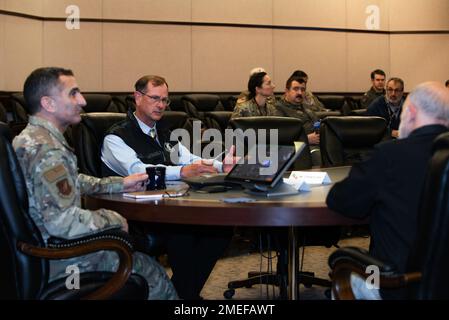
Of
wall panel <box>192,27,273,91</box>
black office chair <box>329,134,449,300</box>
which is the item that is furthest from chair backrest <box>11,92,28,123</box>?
black office chair <box>329,134,449,300</box>

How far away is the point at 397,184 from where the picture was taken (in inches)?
79.7

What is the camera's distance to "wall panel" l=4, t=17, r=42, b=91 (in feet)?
25.5

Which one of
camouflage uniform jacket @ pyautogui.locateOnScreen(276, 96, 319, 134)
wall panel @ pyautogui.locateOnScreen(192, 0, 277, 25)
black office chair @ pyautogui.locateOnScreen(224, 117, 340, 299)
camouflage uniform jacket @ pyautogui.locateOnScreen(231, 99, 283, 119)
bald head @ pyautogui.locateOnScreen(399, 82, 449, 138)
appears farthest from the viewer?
wall panel @ pyautogui.locateOnScreen(192, 0, 277, 25)

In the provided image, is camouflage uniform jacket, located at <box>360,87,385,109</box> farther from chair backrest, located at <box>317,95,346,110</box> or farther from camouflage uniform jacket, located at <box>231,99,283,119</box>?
camouflage uniform jacket, located at <box>231,99,283,119</box>

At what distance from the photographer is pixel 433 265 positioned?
1.79m

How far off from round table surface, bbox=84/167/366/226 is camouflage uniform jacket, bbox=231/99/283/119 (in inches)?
146

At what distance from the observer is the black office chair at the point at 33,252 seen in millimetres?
2084

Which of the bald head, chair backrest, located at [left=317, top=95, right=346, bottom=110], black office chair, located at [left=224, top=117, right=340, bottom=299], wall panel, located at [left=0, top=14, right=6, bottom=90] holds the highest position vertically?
A: wall panel, located at [left=0, top=14, right=6, bottom=90]

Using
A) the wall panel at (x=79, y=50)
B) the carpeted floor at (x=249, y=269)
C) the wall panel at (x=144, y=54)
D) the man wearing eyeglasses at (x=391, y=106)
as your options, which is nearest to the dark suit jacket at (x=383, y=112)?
the man wearing eyeglasses at (x=391, y=106)

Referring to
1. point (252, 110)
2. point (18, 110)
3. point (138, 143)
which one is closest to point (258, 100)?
point (252, 110)

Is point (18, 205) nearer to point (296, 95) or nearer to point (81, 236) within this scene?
point (81, 236)

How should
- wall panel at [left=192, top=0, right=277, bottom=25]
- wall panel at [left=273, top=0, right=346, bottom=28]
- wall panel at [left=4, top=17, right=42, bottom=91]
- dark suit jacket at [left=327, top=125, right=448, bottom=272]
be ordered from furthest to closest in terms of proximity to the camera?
wall panel at [left=273, top=0, right=346, bottom=28] → wall panel at [left=192, top=0, right=277, bottom=25] → wall panel at [left=4, top=17, right=42, bottom=91] → dark suit jacket at [left=327, top=125, right=448, bottom=272]
